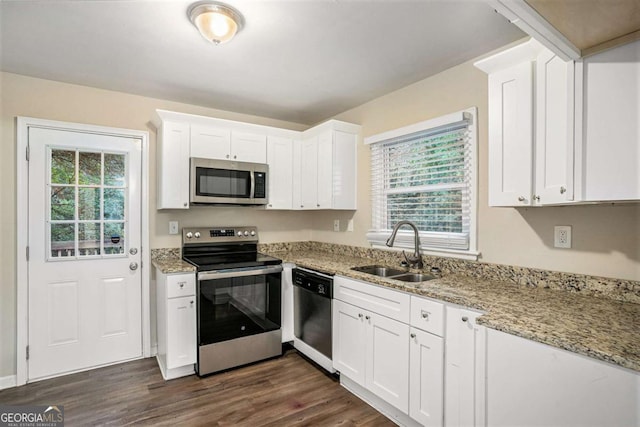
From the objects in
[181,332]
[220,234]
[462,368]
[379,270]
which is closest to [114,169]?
[220,234]

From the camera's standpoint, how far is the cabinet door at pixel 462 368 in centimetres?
156

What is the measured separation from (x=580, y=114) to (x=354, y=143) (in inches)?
81.5

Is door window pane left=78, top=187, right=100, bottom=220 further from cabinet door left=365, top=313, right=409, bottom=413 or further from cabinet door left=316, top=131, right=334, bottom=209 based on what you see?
cabinet door left=365, top=313, right=409, bottom=413

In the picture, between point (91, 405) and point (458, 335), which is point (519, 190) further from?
point (91, 405)

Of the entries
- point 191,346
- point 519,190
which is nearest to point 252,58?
point 519,190

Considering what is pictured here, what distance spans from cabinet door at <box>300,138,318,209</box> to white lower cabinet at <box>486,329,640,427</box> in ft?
7.37

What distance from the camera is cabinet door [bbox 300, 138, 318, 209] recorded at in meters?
3.37

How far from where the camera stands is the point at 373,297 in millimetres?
2180

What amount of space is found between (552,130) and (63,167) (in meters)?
3.40

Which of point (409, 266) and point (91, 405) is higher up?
point (409, 266)

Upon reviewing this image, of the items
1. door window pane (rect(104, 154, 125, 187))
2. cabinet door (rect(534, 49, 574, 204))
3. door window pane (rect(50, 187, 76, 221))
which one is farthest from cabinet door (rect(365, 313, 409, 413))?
door window pane (rect(50, 187, 76, 221))

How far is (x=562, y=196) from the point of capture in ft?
5.06

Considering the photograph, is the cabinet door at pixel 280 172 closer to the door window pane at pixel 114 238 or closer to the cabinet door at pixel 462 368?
the door window pane at pixel 114 238

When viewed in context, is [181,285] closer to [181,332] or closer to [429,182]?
[181,332]
